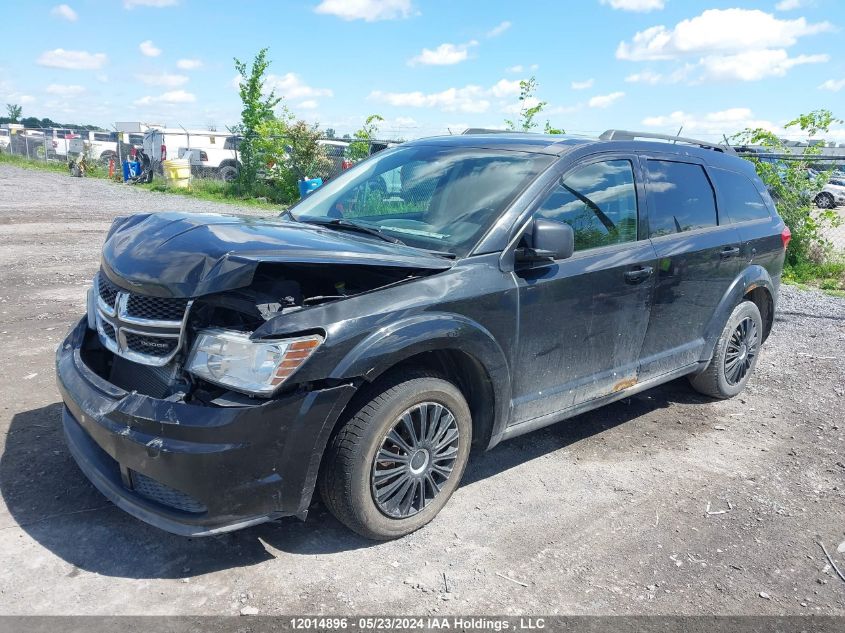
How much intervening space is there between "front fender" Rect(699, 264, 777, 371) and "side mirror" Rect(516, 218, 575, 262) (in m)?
2.03

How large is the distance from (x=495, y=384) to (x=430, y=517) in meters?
0.74

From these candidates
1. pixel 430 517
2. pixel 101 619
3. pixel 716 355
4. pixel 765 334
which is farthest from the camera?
pixel 765 334

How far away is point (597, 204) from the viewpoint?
4.12 m

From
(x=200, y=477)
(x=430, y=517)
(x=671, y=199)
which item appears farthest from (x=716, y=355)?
(x=200, y=477)

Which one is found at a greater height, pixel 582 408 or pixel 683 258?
pixel 683 258

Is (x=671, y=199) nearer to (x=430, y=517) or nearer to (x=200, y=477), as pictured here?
(x=430, y=517)

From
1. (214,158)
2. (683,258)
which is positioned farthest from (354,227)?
(214,158)

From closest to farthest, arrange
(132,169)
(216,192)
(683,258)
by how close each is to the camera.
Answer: (683,258) < (216,192) < (132,169)

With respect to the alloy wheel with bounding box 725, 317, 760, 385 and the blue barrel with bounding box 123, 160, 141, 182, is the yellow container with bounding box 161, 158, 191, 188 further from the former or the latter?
the alloy wheel with bounding box 725, 317, 760, 385

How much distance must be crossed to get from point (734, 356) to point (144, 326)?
4443 millimetres

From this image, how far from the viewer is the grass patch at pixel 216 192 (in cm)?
1975

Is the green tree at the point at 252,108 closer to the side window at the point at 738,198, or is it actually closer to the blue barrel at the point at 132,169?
the blue barrel at the point at 132,169

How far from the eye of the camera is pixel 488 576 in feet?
10.2

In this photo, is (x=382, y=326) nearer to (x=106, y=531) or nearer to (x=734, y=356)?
(x=106, y=531)
